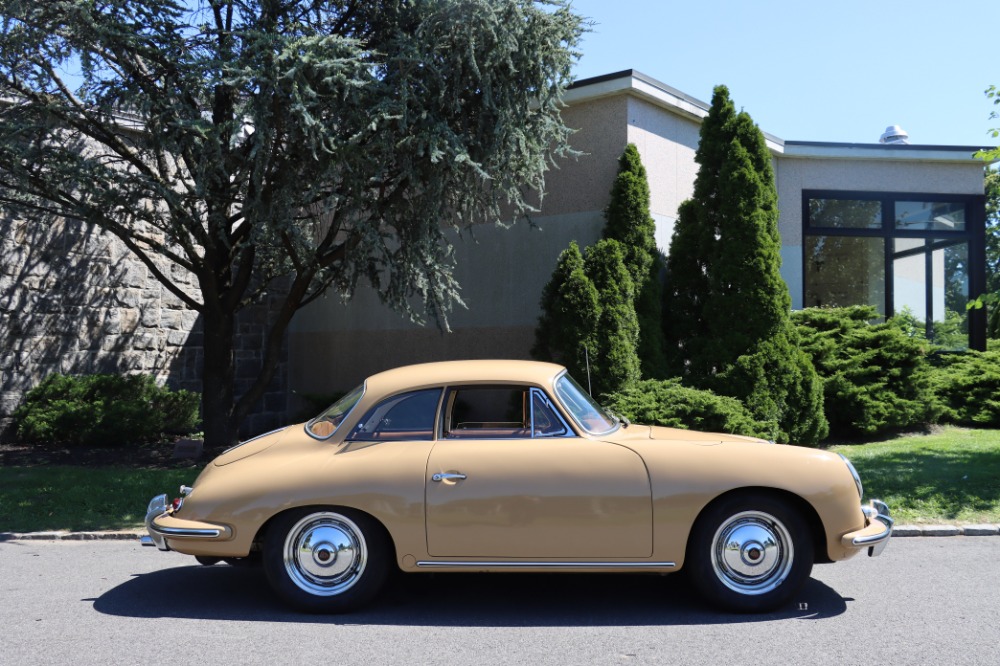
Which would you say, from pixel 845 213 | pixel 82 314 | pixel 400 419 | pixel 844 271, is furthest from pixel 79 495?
pixel 845 213

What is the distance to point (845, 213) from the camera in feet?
48.6

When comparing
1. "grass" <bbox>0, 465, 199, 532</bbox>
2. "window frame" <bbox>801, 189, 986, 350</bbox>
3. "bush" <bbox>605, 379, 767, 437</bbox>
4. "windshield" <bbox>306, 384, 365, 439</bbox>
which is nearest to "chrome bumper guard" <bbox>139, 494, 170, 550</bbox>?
"windshield" <bbox>306, 384, 365, 439</bbox>

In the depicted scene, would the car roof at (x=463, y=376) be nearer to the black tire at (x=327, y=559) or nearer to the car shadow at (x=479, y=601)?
the black tire at (x=327, y=559)

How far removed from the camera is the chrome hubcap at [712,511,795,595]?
4.84 metres

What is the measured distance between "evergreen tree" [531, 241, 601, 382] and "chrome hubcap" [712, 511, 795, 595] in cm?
522

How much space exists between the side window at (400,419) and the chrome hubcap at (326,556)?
55 cm

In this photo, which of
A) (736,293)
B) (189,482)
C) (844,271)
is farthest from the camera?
(844,271)

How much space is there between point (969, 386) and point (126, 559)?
12232mm

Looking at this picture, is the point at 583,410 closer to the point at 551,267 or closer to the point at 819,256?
the point at 551,267

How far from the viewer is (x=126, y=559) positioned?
260 inches

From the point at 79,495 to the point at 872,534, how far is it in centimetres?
745

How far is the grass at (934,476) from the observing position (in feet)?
24.8

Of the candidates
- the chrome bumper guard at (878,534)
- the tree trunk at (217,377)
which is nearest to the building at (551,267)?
the tree trunk at (217,377)

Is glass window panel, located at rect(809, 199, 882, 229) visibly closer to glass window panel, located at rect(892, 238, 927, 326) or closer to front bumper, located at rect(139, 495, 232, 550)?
glass window panel, located at rect(892, 238, 927, 326)
